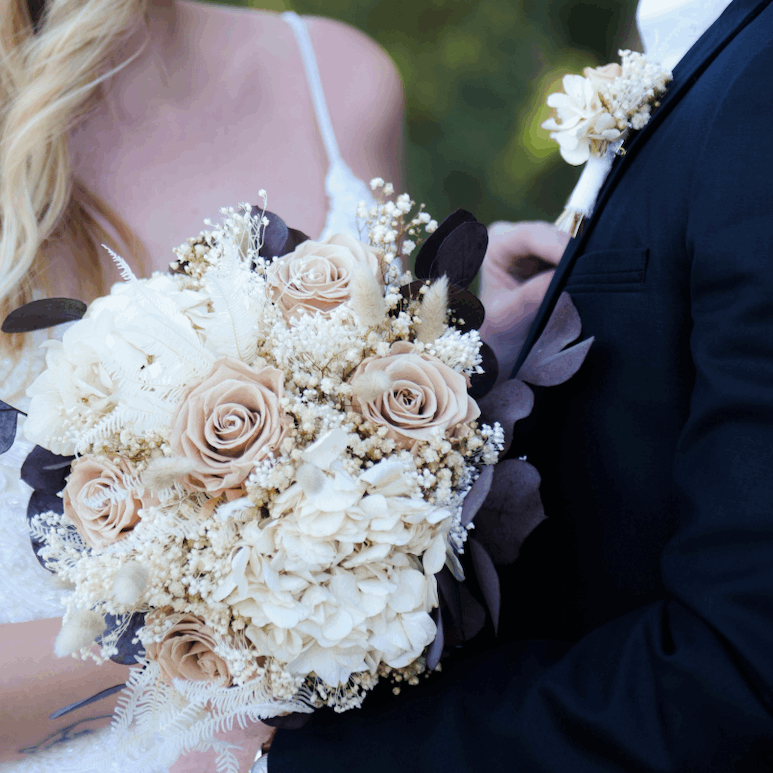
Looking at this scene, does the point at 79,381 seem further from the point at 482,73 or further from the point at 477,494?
the point at 482,73

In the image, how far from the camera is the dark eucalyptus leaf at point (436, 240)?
55cm

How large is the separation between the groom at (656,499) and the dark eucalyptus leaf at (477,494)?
143 millimetres

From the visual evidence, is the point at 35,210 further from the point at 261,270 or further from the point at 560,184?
the point at 560,184

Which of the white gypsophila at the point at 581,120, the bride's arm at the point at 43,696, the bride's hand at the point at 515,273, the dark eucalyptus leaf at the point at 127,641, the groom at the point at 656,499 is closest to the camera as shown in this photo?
the groom at the point at 656,499

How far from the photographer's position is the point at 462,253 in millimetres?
543

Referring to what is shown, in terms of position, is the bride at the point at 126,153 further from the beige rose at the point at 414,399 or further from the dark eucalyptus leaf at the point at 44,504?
the beige rose at the point at 414,399

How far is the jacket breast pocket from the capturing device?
536 mm

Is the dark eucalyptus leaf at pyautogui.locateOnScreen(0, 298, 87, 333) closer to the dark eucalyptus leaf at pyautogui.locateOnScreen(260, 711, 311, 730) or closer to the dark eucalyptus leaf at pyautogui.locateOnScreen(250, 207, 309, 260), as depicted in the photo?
the dark eucalyptus leaf at pyautogui.locateOnScreen(250, 207, 309, 260)

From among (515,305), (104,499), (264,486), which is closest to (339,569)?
(264,486)

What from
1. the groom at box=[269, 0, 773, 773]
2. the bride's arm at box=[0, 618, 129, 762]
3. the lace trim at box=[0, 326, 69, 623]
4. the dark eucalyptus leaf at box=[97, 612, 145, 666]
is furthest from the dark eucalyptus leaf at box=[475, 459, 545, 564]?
the lace trim at box=[0, 326, 69, 623]

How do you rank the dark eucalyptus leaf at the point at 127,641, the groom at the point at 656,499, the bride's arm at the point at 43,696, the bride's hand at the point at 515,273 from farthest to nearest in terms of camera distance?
the bride's hand at the point at 515,273 < the bride's arm at the point at 43,696 < the dark eucalyptus leaf at the point at 127,641 < the groom at the point at 656,499

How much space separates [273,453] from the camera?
16.9 inches

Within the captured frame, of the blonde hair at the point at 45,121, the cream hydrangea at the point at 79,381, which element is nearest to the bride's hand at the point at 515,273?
the cream hydrangea at the point at 79,381

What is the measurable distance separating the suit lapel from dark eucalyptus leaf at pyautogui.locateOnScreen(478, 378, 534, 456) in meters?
0.10
